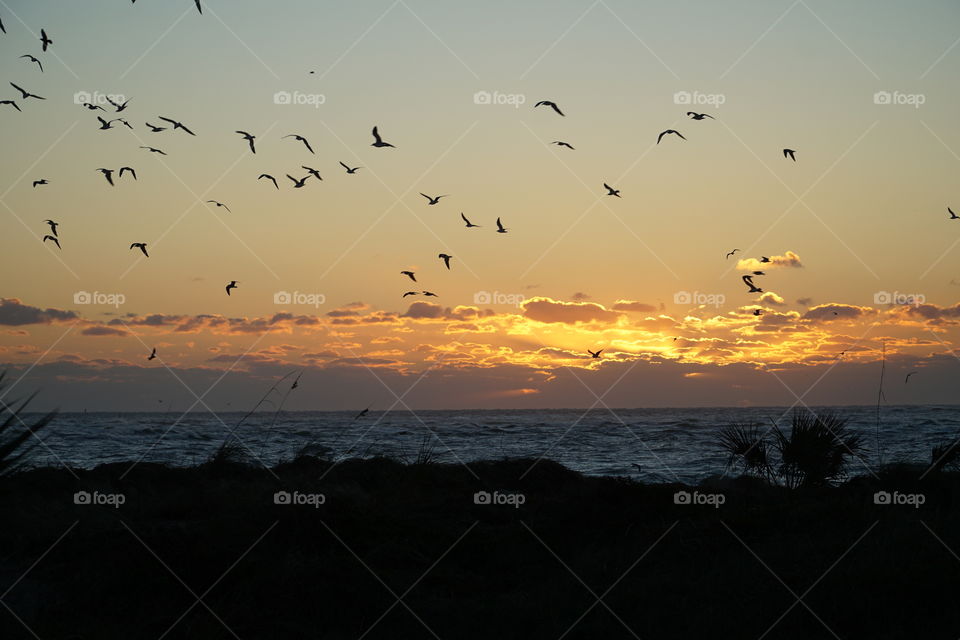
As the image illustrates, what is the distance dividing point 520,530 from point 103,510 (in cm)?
593

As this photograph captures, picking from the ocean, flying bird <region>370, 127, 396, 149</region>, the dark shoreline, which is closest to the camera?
the dark shoreline

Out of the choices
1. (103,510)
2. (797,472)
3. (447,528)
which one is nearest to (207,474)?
(103,510)

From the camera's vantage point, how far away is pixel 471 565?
36.7 feet

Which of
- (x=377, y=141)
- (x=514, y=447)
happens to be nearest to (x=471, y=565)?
(x=377, y=141)

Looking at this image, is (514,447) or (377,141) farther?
(514,447)

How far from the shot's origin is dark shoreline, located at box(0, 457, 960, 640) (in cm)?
902

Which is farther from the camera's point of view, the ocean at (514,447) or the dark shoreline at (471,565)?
the ocean at (514,447)

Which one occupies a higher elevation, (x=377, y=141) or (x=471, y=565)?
(x=377, y=141)

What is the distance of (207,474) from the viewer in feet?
56.1

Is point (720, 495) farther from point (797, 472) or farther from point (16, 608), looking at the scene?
point (16, 608)

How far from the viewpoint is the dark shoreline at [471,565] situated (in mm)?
9023

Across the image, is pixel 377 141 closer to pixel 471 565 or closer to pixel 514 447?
pixel 471 565

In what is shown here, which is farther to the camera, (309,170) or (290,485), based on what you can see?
(309,170)

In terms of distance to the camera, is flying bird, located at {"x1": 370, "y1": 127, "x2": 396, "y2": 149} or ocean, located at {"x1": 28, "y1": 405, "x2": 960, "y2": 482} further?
ocean, located at {"x1": 28, "y1": 405, "x2": 960, "y2": 482}
